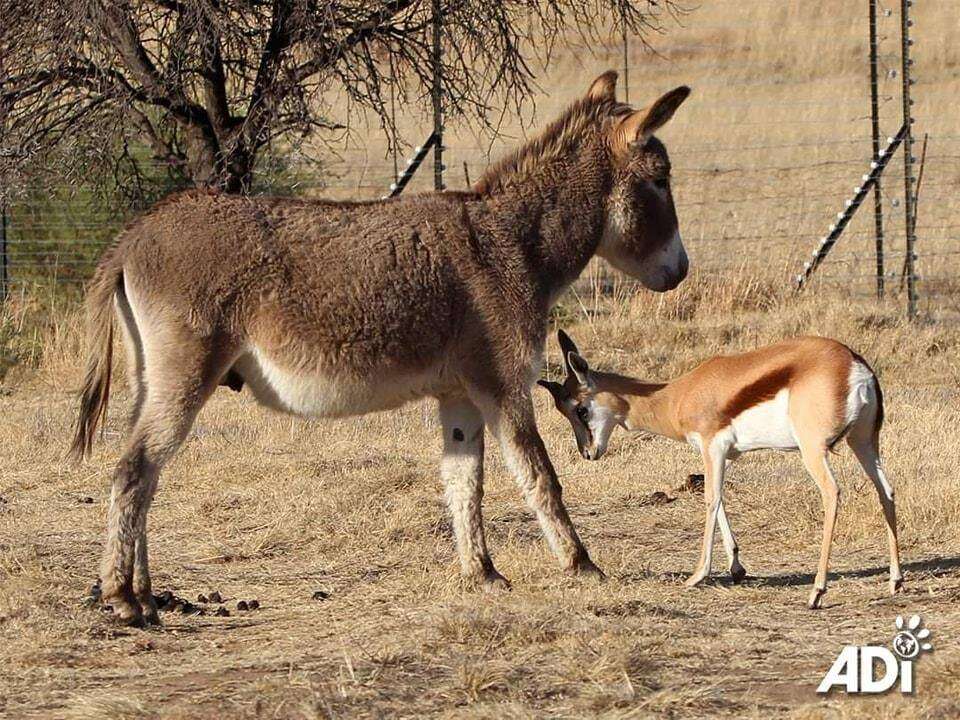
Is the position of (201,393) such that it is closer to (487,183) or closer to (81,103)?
(487,183)

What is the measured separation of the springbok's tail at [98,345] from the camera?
6668 mm

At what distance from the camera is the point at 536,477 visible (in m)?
7.04

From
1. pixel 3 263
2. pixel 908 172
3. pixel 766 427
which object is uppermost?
pixel 908 172

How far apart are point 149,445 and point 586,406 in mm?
2834

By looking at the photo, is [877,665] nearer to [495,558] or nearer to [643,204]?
[495,558]

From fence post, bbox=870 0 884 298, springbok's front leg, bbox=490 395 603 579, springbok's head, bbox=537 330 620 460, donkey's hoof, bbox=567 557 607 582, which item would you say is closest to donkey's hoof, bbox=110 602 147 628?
springbok's front leg, bbox=490 395 603 579

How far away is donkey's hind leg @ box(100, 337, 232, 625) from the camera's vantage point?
21.0 ft

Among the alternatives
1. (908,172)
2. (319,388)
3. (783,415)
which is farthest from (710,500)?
(908,172)

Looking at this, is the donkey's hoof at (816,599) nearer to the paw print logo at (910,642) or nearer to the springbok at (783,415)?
the springbok at (783,415)

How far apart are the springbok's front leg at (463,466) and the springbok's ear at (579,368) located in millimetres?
970

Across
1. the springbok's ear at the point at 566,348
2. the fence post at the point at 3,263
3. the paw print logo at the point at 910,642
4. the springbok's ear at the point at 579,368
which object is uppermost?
the fence post at the point at 3,263

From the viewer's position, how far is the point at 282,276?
6.58 metres

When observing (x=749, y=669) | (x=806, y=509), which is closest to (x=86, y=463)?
(x=806, y=509)

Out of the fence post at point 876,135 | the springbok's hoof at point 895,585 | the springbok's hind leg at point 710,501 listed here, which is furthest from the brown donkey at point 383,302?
the fence post at point 876,135
